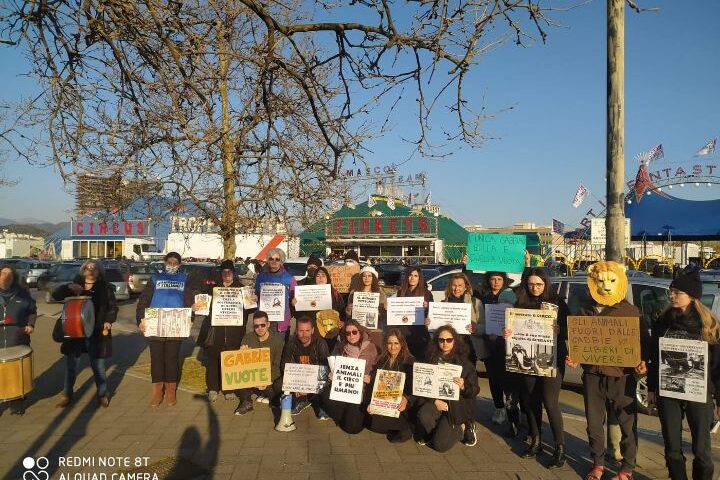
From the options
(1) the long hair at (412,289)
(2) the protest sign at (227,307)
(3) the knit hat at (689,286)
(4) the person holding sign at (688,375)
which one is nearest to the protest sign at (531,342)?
(4) the person holding sign at (688,375)

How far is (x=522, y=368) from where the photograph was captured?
16.9ft

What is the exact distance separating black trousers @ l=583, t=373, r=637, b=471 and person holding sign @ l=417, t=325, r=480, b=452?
113cm

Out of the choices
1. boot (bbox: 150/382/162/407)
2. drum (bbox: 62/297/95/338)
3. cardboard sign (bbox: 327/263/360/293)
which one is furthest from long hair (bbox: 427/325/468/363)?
Answer: drum (bbox: 62/297/95/338)

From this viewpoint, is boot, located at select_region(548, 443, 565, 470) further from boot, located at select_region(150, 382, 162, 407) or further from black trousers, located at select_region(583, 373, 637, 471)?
boot, located at select_region(150, 382, 162, 407)

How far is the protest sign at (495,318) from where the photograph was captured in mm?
5930

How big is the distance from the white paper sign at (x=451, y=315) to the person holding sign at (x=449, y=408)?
44 cm

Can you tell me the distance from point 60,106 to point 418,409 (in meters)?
4.44

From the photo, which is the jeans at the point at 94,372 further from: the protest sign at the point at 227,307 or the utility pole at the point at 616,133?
the utility pole at the point at 616,133

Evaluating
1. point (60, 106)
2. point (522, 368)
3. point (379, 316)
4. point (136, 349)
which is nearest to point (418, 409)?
point (522, 368)

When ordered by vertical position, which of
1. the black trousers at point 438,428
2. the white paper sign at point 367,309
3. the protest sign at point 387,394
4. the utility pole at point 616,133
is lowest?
the black trousers at point 438,428

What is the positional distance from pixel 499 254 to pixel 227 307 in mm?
3585

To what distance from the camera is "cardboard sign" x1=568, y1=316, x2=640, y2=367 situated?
4598mm

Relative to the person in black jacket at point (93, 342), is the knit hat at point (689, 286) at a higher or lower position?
higher

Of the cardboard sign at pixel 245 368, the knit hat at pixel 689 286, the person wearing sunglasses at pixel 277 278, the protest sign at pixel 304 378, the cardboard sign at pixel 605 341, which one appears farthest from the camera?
the person wearing sunglasses at pixel 277 278
